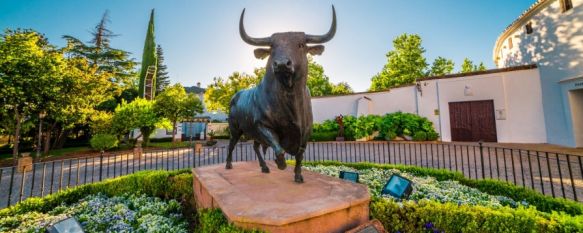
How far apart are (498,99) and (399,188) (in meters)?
15.2

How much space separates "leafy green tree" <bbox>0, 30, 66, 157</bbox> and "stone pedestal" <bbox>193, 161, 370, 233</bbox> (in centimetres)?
1361

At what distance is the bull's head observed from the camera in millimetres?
2035

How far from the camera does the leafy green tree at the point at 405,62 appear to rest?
2759 cm

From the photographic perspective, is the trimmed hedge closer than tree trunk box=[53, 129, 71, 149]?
Yes

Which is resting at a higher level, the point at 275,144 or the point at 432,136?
the point at 275,144

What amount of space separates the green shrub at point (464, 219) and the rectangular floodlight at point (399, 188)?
602mm

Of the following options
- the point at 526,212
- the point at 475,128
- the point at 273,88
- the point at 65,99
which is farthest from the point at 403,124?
the point at 65,99

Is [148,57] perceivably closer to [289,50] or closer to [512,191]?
[289,50]

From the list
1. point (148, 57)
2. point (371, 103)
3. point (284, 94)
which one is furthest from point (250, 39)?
point (148, 57)

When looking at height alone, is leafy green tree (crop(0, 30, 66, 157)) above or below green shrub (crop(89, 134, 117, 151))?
above

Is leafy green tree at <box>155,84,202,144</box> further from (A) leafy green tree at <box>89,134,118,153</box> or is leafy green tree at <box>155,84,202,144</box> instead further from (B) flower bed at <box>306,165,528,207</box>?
(B) flower bed at <box>306,165,528,207</box>

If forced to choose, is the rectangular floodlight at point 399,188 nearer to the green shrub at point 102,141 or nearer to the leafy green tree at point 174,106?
the green shrub at point 102,141

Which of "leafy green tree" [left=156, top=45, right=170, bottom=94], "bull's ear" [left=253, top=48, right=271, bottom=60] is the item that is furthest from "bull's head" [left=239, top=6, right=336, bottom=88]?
"leafy green tree" [left=156, top=45, right=170, bottom=94]

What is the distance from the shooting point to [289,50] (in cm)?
217
